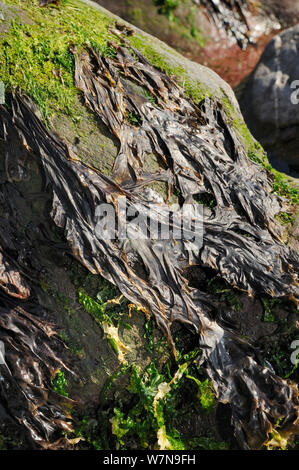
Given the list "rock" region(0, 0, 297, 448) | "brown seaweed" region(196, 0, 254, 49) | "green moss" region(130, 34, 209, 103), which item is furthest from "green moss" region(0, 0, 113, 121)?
"brown seaweed" region(196, 0, 254, 49)

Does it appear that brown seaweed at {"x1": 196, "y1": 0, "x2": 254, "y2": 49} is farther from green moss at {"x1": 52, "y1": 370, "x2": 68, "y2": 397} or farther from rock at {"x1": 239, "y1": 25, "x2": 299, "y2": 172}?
green moss at {"x1": 52, "y1": 370, "x2": 68, "y2": 397}

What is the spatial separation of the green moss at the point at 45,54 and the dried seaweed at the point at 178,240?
0.32 feet

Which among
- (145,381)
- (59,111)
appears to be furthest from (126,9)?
(145,381)

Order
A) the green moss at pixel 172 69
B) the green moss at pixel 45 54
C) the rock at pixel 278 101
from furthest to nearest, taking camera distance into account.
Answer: the rock at pixel 278 101
the green moss at pixel 172 69
the green moss at pixel 45 54

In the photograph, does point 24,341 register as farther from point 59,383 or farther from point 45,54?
point 45,54

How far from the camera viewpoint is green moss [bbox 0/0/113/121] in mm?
2730

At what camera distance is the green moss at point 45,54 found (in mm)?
2730

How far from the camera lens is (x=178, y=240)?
2664mm

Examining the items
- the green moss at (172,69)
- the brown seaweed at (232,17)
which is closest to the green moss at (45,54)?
the green moss at (172,69)

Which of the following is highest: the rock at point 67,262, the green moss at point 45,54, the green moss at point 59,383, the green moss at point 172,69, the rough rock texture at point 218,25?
the rough rock texture at point 218,25

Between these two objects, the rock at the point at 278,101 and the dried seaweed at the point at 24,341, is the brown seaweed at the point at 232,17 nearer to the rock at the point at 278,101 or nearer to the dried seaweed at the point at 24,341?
A: the rock at the point at 278,101

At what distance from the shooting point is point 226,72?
4.68 metres

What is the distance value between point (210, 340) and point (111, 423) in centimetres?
76

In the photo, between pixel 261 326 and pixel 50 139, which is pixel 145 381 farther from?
pixel 50 139
